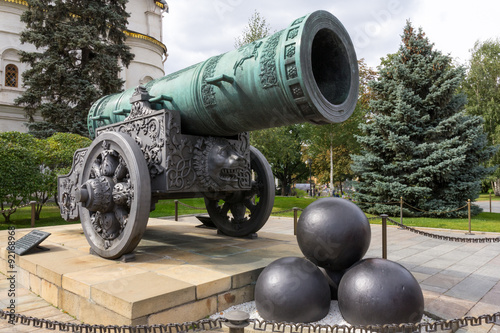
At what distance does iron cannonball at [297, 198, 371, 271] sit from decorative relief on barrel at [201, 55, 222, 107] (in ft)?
5.01

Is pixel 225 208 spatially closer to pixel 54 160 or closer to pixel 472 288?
pixel 472 288

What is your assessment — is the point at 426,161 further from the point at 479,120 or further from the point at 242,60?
the point at 242,60

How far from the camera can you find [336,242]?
2879mm

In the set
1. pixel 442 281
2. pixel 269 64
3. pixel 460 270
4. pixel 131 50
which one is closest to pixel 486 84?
pixel 131 50

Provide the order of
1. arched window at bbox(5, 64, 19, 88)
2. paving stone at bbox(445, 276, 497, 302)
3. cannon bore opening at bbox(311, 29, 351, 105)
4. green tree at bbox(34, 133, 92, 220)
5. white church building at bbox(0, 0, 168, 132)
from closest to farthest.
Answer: cannon bore opening at bbox(311, 29, 351, 105)
paving stone at bbox(445, 276, 497, 302)
green tree at bbox(34, 133, 92, 220)
white church building at bbox(0, 0, 168, 132)
arched window at bbox(5, 64, 19, 88)

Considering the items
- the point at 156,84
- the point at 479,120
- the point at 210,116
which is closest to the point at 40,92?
the point at 156,84

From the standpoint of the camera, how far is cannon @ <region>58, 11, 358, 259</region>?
2932 mm

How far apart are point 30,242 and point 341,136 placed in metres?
20.8

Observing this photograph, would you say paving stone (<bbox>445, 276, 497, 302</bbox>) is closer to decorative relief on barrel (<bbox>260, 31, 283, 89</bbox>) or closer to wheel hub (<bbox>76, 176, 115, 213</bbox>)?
decorative relief on barrel (<bbox>260, 31, 283, 89</bbox>)

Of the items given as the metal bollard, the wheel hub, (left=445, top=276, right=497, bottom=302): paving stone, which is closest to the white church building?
the wheel hub

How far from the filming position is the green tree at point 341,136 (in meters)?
21.7

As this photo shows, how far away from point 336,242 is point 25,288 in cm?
348

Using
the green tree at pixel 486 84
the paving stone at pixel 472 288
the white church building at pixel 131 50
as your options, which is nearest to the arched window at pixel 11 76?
the white church building at pixel 131 50

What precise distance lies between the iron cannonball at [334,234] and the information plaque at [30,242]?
3208 millimetres
